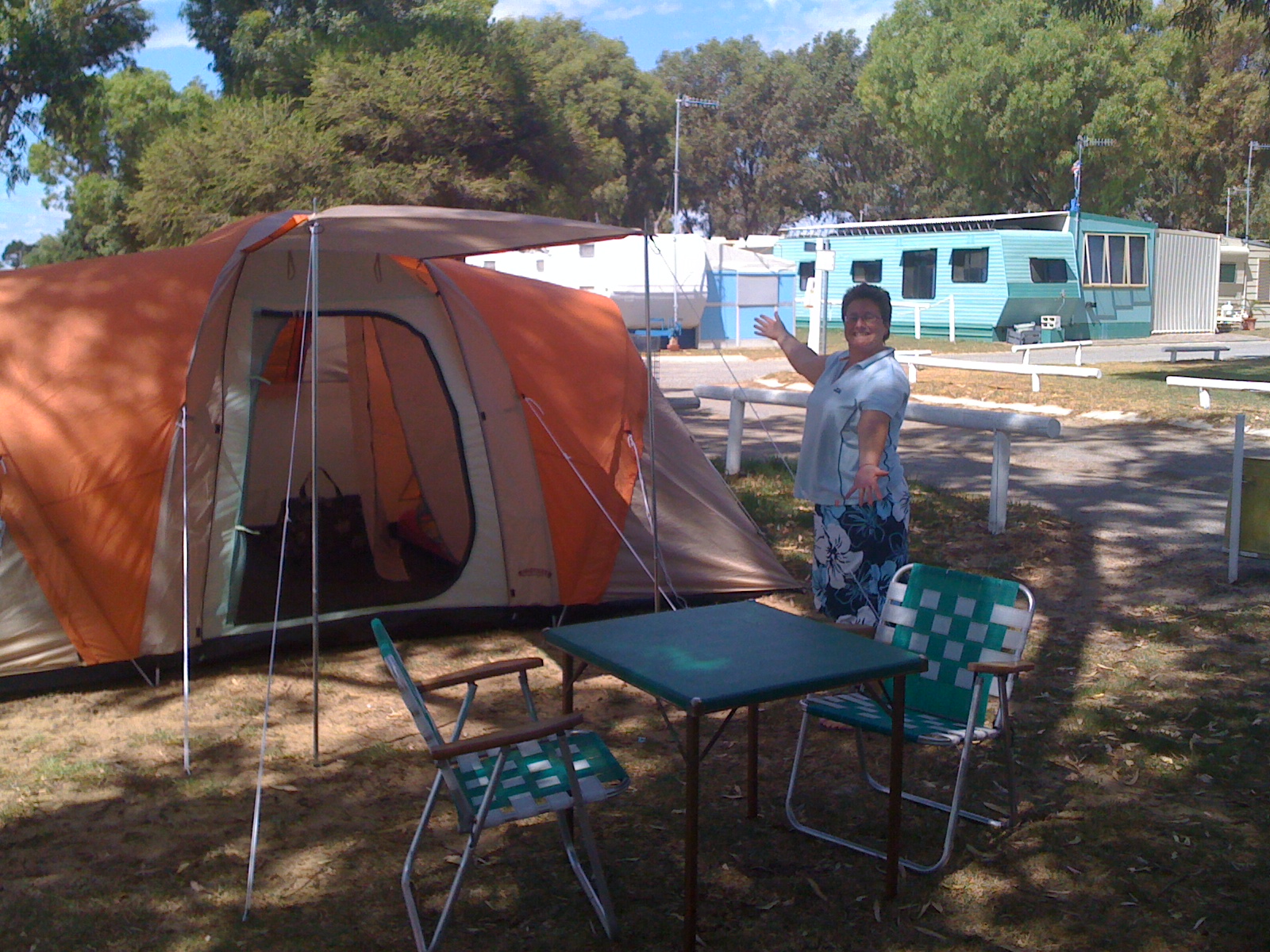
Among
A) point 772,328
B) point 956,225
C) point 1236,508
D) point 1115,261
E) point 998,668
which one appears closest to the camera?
point 998,668

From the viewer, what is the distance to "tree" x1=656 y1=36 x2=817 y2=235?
4800cm

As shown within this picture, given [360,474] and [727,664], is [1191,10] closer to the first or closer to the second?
[360,474]

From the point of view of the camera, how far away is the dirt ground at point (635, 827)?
3131mm

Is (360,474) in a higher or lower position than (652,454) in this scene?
lower

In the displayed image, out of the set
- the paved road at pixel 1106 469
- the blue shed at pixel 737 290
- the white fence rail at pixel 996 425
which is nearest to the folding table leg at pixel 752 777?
the white fence rail at pixel 996 425

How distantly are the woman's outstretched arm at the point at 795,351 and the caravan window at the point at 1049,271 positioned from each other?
2139cm

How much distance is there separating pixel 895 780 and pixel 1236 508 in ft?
12.2

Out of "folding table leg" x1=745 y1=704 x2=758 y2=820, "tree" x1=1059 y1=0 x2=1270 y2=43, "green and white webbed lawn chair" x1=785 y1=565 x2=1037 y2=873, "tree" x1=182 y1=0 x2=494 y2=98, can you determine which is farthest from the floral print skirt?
"tree" x1=182 y1=0 x2=494 y2=98

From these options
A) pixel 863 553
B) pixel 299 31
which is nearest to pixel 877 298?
pixel 863 553

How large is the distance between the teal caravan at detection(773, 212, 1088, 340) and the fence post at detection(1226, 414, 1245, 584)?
57.5ft

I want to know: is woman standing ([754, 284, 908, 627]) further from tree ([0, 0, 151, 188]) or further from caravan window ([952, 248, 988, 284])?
caravan window ([952, 248, 988, 284])

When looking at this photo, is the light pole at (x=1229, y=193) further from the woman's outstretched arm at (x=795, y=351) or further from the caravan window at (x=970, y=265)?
the woman's outstretched arm at (x=795, y=351)

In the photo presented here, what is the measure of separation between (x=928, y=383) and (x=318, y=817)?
42.0 feet

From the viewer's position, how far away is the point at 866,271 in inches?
1094
